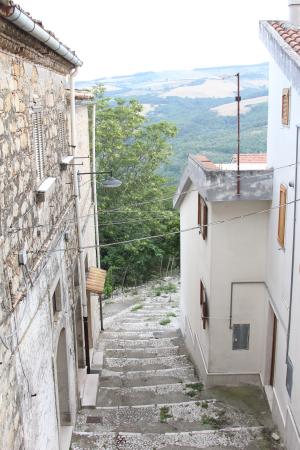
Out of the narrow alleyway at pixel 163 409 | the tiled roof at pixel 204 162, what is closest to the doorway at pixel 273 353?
the narrow alleyway at pixel 163 409

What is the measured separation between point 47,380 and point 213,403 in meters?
4.89

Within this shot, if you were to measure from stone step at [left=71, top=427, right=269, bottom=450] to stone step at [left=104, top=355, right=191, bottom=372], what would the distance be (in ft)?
12.3

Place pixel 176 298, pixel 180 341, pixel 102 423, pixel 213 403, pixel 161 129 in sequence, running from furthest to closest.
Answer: pixel 161 129 → pixel 176 298 → pixel 180 341 → pixel 213 403 → pixel 102 423

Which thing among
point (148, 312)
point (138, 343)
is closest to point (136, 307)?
point (148, 312)

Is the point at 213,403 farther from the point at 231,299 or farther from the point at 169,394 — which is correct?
the point at 231,299

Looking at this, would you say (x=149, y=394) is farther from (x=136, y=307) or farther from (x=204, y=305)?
(x=136, y=307)

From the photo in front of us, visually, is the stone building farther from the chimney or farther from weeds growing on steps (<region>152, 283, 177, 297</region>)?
weeds growing on steps (<region>152, 283, 177, 297</region>)

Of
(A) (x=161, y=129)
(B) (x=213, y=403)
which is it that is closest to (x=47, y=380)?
(B) (x=213, y=403)

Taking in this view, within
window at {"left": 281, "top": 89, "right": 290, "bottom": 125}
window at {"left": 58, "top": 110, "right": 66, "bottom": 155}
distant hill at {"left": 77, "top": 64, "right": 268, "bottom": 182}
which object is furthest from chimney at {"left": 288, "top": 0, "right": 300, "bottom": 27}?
distant hill at {"left": 77, "top": 64, "right": 268, "bottom": 182}

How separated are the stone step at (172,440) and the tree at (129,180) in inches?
561

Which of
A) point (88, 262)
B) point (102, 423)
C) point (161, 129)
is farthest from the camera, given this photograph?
point (161, 129)

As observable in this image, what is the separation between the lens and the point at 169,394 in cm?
1172

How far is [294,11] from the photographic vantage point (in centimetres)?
1077

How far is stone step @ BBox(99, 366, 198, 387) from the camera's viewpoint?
12.5 metres
